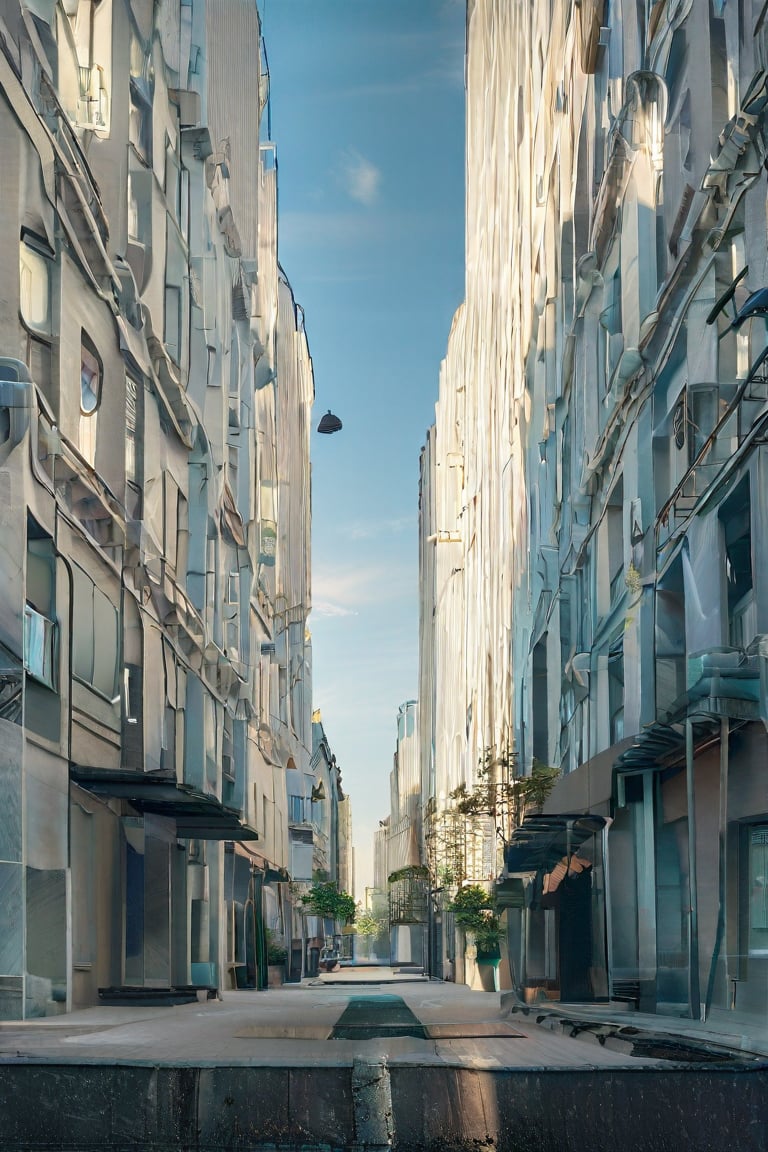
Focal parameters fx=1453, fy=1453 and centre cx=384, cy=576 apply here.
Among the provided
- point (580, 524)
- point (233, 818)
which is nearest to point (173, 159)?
point (580, 524)

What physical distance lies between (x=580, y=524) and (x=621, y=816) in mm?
10311

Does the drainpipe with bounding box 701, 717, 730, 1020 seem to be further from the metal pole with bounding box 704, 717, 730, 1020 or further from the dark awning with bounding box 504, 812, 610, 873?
the dark awning with bounding box 504, 812, 610, 873

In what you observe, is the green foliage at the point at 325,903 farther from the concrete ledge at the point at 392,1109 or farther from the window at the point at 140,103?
the concrete ledge at the point at 392,1109

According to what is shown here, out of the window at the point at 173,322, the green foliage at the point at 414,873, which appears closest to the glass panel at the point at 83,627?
the window at the point at 173,322

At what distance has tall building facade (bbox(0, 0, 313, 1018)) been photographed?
18.9 m

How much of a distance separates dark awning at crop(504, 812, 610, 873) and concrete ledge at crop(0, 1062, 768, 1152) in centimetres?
1339

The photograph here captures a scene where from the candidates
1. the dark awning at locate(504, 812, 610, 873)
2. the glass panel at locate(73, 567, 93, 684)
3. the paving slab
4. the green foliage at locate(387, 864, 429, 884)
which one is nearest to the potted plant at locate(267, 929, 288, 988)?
the green foliage at locate(387, 864, 429, 884)

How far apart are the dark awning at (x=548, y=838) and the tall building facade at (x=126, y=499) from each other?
18.9ft

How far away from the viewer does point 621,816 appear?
75.0 feet

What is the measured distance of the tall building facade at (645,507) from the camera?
16516 millimetres

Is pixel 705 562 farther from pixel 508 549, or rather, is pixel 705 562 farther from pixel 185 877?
pixel 508 549

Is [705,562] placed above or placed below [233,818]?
above

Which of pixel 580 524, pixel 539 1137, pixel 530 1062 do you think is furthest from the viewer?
pixel 580 524

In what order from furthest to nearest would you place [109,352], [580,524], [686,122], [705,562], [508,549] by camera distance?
[508,549], [580,524], [109,352], [686,122], [705,562]
